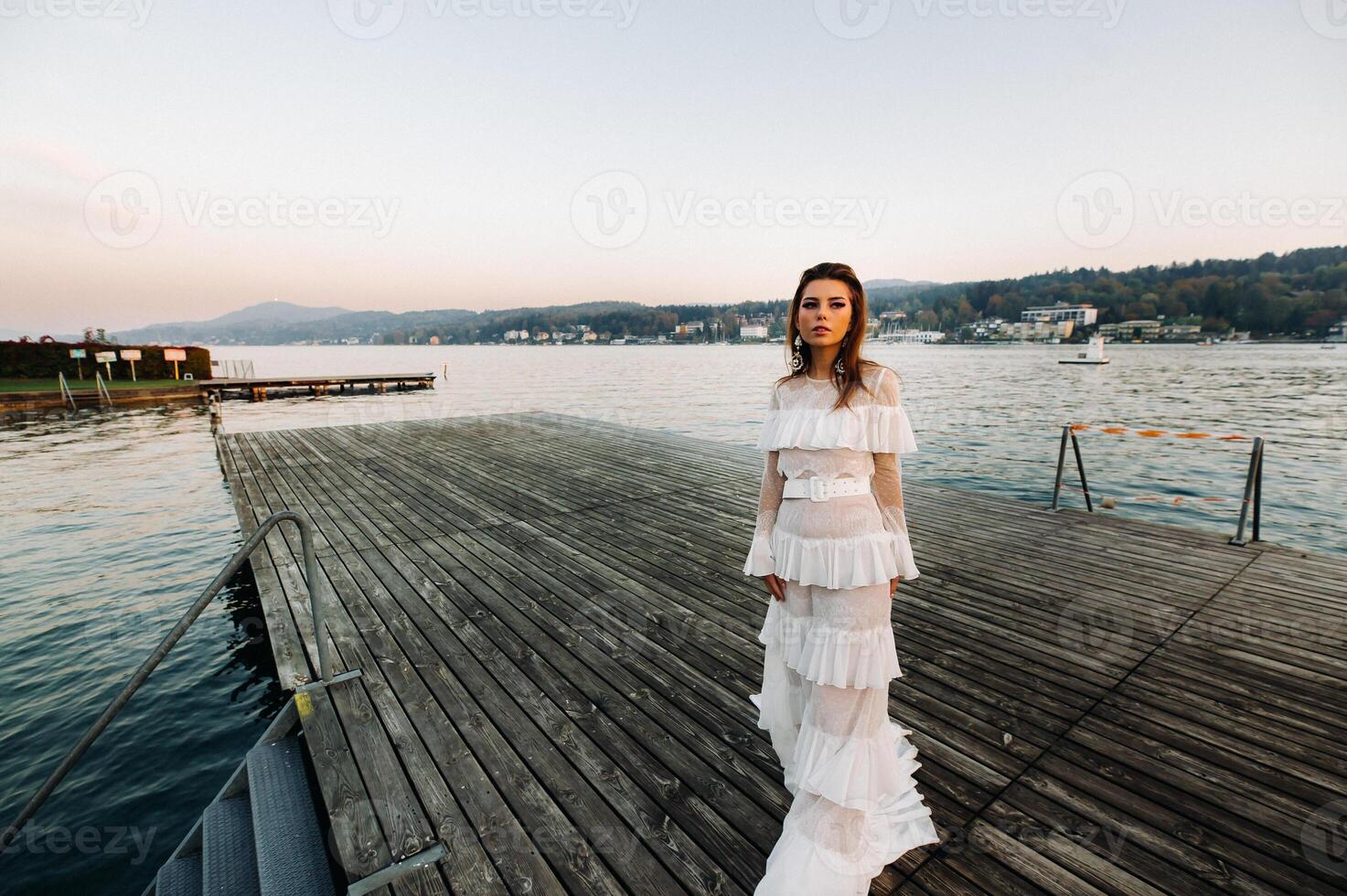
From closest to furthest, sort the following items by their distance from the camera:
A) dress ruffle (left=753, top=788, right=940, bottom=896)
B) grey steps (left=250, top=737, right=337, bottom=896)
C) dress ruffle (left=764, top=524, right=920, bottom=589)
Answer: dress ruffle (left=753, top=788, right=940, bottom=896)
dress ruffle (left=764, top=524, right=920, bottom=589)
grey steps (left=250, top=737, right=337, bottom=896)

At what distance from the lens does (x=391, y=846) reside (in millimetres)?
2379

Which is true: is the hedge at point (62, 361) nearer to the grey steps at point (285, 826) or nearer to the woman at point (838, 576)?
the grey steps at point (285, 826)

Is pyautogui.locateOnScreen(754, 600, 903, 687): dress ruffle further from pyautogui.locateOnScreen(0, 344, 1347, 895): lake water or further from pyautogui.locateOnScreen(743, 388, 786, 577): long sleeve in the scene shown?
pyautogui.locateOnScreen(0, 344, 1347, 895): lake water

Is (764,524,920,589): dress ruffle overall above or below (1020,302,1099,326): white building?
below

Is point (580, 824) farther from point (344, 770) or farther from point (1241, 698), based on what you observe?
point (1241, 698)

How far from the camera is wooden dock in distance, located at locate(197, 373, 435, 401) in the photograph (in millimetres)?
33625

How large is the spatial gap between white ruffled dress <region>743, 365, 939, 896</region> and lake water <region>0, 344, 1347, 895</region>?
10.8 ft

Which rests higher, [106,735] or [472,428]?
[472,428]

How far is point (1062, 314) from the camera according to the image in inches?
4269

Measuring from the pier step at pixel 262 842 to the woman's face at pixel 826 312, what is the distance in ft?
10.1

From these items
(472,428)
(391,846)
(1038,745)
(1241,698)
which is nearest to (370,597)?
(391,846)

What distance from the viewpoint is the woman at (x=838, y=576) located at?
2014 millimetres

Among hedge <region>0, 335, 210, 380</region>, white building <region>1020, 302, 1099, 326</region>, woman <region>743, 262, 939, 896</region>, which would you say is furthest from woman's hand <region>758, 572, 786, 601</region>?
white building <region>1020, 302, 1099, 326</region>

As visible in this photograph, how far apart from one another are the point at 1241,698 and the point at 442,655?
496 cm
